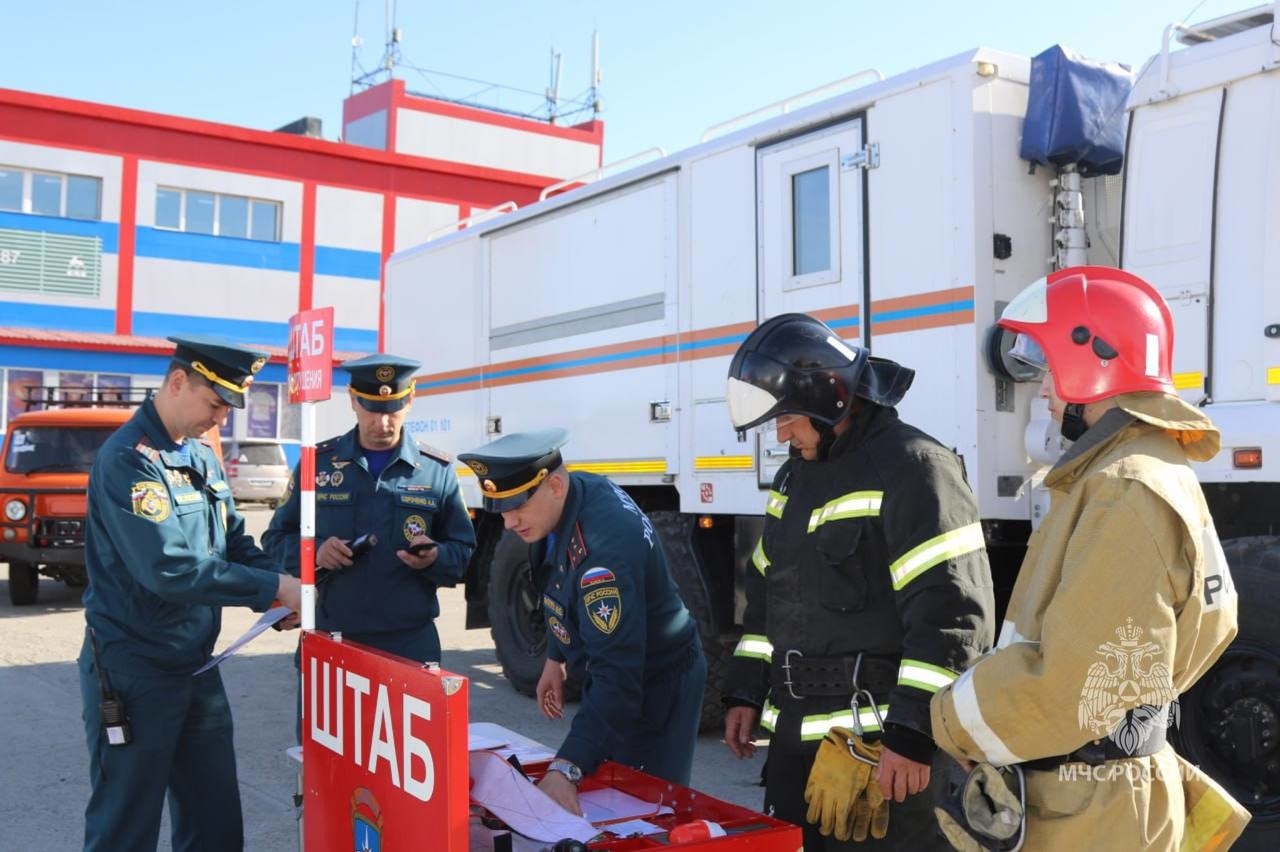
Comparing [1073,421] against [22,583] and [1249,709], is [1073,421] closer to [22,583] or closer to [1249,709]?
[1249,709]

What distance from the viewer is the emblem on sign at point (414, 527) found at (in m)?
4.83

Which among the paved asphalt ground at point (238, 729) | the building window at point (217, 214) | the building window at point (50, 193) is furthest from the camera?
the building window at point (217, 214)

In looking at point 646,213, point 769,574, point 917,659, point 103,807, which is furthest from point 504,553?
point 917,659

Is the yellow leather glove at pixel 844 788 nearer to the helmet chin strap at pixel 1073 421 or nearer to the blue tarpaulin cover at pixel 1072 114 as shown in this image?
the helmet chin strap at pixel 1073 421

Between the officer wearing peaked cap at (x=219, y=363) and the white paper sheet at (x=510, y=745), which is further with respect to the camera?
the officer wearing peaked cap at (x=219, y=363)

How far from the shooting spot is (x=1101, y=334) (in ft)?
7.67

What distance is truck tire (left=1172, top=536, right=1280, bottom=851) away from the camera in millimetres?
4250

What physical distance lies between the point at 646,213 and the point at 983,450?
9.07 feet

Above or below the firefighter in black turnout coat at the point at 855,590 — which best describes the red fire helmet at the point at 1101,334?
above

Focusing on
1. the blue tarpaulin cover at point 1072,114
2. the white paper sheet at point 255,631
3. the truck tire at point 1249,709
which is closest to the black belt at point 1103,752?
the truck tire at point 1249,709

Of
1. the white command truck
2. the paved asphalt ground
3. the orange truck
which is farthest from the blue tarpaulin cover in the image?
the orange truck

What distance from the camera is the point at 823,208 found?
607cm

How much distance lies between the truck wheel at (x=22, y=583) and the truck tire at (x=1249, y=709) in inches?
447

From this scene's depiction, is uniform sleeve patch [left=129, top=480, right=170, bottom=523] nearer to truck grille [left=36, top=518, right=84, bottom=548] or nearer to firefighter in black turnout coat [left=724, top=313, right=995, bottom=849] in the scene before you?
firefighter in black turnout coat [left=724, top=313, right=995, bottom=849]
